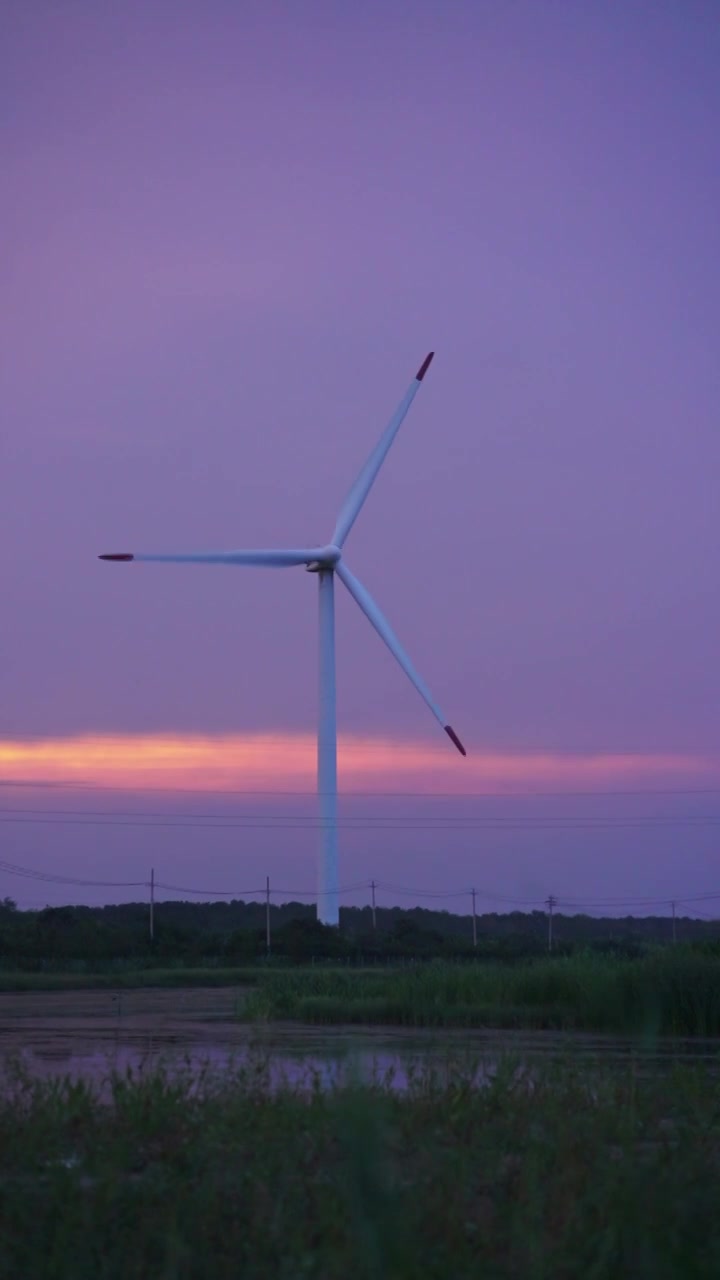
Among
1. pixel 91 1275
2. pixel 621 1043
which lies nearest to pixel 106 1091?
pixel 91 1275

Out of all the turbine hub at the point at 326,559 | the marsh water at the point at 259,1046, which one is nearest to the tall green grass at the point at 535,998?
the marsh water at the point at 259,1046

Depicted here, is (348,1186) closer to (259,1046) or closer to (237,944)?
(259,1046)

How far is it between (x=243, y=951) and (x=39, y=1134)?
167 ft

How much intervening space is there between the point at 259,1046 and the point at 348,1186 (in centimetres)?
978

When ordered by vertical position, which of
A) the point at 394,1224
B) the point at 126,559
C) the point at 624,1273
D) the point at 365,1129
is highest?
the point at 126,559

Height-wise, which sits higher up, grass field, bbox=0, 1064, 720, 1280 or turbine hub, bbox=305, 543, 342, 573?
turbine hub, bbox=305, 543, 342, 573

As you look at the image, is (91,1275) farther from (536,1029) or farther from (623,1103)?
(536,1029)

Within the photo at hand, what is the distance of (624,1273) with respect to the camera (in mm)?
6898

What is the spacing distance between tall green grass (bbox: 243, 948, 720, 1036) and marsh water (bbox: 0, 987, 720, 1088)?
114 centimetres

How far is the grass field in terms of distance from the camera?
6.74 metres

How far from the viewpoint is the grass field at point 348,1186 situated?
6742 mm

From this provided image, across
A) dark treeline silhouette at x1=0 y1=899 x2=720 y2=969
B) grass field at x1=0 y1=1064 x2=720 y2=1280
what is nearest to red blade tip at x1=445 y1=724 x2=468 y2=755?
dark treeline silhouette at x1=0 y1=899 x2=720 y2=969

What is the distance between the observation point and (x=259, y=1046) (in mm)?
17141

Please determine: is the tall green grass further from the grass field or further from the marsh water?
the grass field
